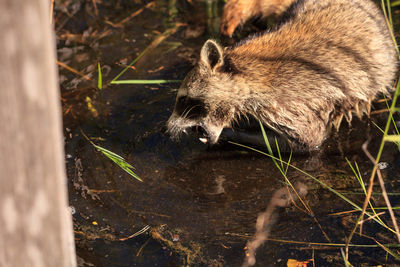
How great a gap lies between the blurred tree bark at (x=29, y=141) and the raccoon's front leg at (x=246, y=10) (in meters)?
3.99

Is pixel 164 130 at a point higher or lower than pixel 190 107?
lower

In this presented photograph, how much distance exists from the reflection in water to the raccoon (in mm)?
602

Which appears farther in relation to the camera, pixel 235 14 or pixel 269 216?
pixel 235 14

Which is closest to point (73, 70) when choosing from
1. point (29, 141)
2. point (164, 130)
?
point (164, 130)

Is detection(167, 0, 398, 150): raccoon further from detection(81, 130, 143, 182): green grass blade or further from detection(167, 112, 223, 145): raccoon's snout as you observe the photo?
detection(81, 130, 143, 182): green grass blade

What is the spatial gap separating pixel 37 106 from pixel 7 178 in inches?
9.5

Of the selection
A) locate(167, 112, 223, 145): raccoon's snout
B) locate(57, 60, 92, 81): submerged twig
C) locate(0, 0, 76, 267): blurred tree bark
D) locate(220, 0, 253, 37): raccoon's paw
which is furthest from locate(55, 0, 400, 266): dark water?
locate(0, 0, 76, 267): blurred tree bark

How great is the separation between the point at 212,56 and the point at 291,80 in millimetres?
693

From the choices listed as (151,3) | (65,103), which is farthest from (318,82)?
(151,3)

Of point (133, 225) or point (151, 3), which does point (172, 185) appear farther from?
point (151, 3)

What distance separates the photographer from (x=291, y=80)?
13.5ft

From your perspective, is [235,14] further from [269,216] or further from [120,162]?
[269,216]

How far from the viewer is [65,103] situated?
15.4 feet

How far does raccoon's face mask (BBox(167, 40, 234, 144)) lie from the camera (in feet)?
13.2
